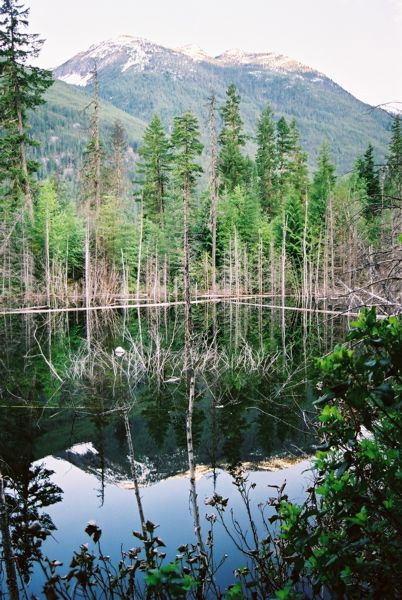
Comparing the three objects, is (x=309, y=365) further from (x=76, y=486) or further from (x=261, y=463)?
(x=76, y=486)

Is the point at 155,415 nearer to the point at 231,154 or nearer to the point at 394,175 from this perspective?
the point at 394,175

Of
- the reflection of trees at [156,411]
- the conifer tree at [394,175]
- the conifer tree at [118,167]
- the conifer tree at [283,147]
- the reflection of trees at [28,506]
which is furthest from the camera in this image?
the conifer tree at [283,147]

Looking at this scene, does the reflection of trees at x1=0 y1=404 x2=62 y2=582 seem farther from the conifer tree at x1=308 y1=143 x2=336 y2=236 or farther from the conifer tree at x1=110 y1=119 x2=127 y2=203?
the conifer tree at x1=110 y1=119 x2=127 y2=203

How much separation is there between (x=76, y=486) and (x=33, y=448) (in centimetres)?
184

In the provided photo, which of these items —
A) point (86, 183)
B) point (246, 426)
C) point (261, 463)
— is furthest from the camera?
point (86, 183)

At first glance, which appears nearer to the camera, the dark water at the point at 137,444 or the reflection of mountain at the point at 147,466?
the dark water at the point at 137,444

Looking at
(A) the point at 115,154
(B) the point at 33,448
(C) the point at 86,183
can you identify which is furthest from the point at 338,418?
(A) the point at 115,154

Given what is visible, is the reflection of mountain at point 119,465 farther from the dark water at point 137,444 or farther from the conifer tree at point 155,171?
the conifer tree at point 155,171

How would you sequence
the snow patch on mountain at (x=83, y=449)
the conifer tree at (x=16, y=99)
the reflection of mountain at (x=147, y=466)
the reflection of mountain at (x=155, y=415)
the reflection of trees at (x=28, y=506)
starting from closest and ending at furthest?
the reflection of trees at (x=28, y=506)
the reflection of mountain at (x=147, y=466)
the reflection of mountain at (x=155, y=415)
the snow patch on mountain at (x=83, y=449)
the conifer tree at (x=16, y=99)

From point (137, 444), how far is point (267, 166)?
55075 mm

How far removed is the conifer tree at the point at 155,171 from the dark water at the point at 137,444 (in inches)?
1334

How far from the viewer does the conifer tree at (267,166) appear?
60469mm

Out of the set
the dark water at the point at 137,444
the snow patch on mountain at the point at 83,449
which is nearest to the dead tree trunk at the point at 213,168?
the dark water at the point at 137,444

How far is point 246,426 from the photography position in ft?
35.9
